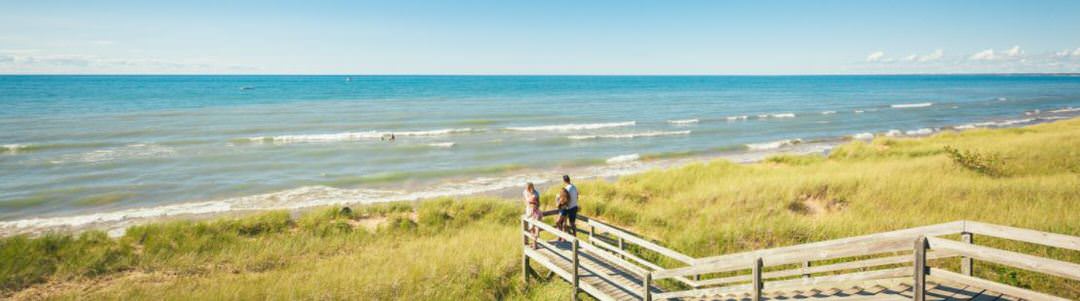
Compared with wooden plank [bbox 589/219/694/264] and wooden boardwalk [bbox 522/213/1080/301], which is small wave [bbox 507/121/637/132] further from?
wooden boardwalk [bbox 522/213/1080/301]

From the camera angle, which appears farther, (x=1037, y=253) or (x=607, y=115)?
(x=607, y=115)

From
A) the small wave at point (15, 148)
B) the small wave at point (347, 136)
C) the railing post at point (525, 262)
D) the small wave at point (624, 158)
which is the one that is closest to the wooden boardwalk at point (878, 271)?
the railing post at point (525, 262)

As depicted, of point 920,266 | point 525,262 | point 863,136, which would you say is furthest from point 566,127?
Result: point 920,266

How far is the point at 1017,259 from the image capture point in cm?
538

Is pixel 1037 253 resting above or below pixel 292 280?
above

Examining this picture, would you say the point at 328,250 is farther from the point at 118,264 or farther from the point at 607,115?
the point at 607,115

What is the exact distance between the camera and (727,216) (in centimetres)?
1538

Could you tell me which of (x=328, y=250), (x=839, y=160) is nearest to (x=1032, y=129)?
(x=839, y=160)

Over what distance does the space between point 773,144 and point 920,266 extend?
106 ft

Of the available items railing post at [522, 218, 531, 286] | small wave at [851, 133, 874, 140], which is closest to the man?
railing post at [522, 218, 531, 286]

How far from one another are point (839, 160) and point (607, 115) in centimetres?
3346

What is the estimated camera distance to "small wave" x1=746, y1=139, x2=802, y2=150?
1382 inches

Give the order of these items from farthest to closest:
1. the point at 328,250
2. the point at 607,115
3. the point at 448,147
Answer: the point at 607,115 < the point at 448,147 < the point at 328,250

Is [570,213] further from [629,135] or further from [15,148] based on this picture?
[15,148]
